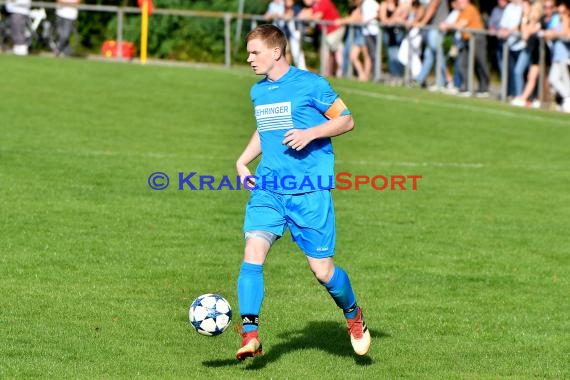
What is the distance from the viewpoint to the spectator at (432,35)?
28297 millimetres

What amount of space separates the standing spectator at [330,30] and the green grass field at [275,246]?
4.97 meters

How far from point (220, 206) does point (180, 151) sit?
444 centimetres

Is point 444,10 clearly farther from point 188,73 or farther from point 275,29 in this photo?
point 275,29

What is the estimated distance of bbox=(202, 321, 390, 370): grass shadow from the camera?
29.5 ft

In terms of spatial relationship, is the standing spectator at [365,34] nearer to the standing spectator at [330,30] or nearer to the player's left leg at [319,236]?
the standing spectator at [330,30]

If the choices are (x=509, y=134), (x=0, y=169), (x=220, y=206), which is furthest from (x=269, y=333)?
(x=509, y=134)

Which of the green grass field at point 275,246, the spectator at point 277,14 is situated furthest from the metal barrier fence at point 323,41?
the green grass field at point 275,246

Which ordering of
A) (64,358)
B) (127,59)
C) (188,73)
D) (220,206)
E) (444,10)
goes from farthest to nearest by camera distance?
(127,59) < (188,73) < (444,10) < (220,206) < (64,358)

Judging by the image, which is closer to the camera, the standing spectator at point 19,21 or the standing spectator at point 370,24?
the standing spectator at point 370,24

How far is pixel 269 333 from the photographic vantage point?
9867mm

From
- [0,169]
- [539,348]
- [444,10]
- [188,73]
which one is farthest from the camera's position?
[188,73]

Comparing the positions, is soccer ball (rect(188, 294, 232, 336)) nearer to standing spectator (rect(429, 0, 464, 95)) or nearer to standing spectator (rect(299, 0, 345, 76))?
standing spectator (rect(429, 0, 464, 95))

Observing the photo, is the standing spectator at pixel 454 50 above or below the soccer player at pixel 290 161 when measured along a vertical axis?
below

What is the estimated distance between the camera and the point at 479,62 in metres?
27.6
